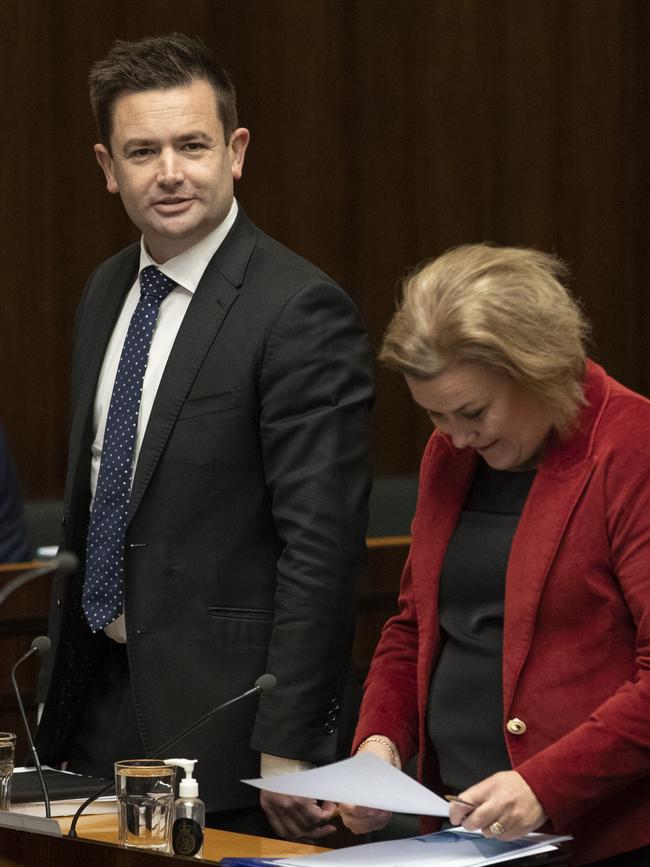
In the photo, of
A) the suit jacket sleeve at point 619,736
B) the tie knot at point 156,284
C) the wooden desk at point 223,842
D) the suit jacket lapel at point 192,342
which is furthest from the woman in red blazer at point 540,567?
the tie knot at point 156,284

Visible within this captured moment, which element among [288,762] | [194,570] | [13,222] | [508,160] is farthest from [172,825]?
[508,160]

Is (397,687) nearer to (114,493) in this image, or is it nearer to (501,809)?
(501,809)

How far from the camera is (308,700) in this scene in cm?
234

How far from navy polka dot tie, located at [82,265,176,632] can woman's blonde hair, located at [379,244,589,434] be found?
27.9 inches

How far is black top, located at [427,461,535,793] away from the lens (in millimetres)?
1935

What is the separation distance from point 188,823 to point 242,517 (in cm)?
61

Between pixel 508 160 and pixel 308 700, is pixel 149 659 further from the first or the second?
pixel 508 160

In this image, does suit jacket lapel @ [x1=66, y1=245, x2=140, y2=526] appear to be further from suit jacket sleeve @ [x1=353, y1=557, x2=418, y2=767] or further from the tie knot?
suit jacket sleeve @ [x1=353, y1=557, x2=418, y2=767]

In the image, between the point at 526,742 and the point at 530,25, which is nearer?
the point at 526,742

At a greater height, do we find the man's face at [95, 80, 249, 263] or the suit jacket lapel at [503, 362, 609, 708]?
the man's face at [95, 80, 249, 263]

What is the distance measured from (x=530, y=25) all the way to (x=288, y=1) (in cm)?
111

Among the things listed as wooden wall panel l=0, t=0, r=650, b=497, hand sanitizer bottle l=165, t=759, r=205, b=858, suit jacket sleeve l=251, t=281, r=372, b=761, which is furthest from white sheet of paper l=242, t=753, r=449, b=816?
wooden wall panel l=0, t=0, r=650, b=497

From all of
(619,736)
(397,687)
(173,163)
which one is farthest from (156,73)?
(619,736)

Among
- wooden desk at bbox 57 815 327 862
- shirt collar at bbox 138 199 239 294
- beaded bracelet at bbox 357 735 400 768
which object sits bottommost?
wooden desk at bbox 57 815 327 862
